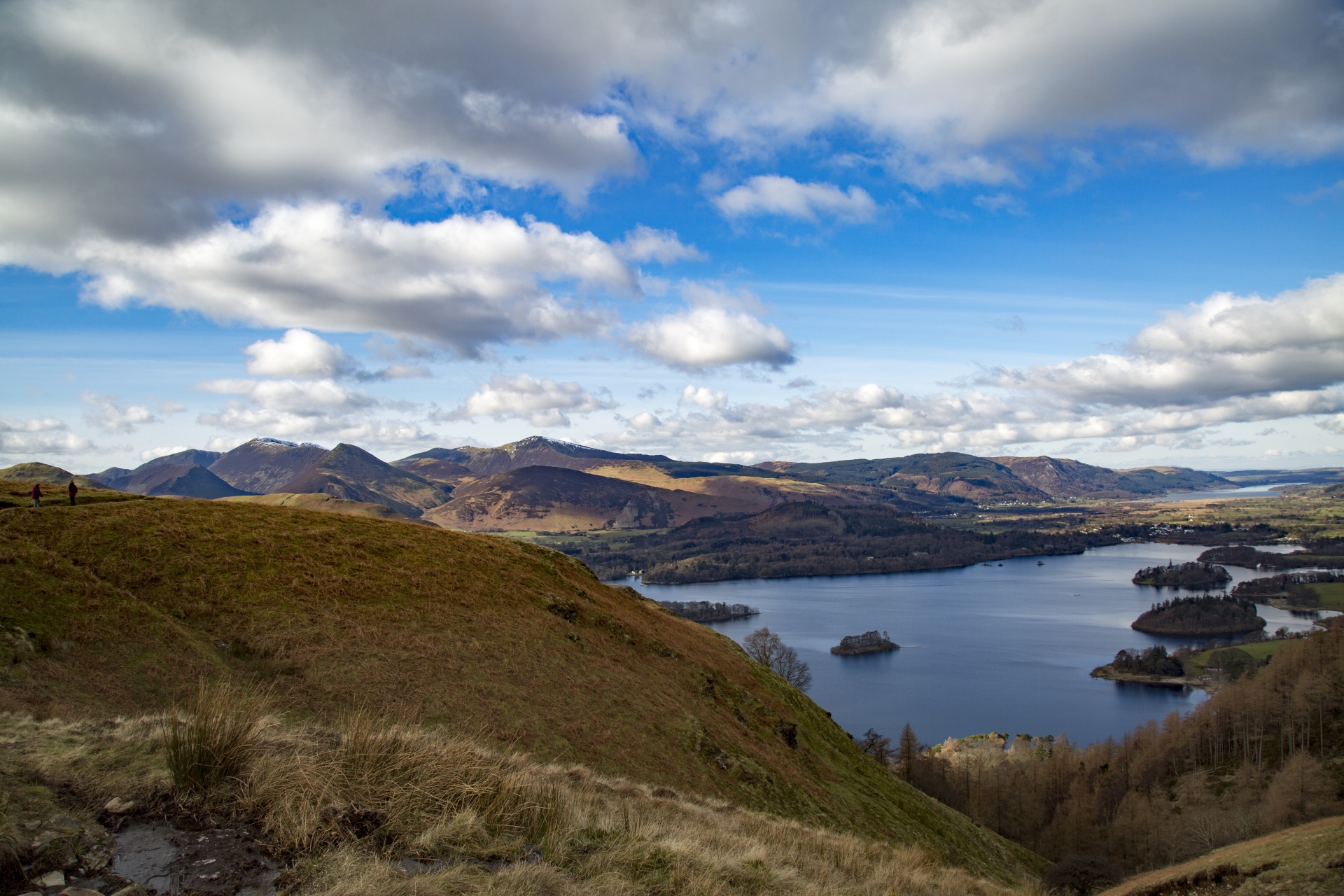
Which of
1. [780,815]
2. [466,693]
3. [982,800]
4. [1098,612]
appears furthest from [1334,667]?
[1098,612]

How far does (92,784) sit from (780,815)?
1979 cm

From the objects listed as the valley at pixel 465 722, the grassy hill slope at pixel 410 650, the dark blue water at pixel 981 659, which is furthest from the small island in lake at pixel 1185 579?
the grassy hill slope at pixel 410 650

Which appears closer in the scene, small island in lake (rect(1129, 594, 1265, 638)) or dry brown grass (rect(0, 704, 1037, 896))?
dry brown grass (rect(0, 704, 1037, 896))

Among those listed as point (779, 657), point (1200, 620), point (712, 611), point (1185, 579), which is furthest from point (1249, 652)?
point (1185, 579)

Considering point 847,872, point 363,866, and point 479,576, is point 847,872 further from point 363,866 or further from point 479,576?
point 479,576

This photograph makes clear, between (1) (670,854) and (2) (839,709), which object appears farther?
(2) (839,709)

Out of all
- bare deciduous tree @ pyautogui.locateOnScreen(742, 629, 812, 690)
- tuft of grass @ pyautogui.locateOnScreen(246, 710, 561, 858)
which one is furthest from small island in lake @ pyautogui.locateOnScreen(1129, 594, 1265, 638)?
tuft of grass @ pyautogui.locateOnScreen(246, 710, 561, 858)

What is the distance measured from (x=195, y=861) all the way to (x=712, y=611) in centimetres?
15469

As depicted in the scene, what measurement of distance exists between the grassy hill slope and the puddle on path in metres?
11.2

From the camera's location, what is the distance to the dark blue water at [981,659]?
3546 inches

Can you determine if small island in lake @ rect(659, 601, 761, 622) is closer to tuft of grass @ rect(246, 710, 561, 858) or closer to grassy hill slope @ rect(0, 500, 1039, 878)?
grassy hill slope @ rect(0, 500, 1039, 878)

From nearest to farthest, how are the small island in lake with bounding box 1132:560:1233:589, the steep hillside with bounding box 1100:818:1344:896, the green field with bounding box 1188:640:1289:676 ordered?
the steep hillside with bounding box 1100:818:1344:896
the green field with bounding box 1188:640:1289:676
the small island in lake with bounding box 1132:560:1233:589

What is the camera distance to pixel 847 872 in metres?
10.9

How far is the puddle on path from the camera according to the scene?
602 centimetres
